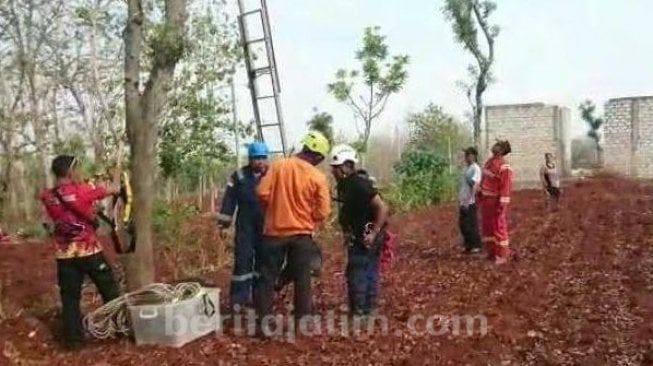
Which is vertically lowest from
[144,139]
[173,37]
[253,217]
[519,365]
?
[519,365]

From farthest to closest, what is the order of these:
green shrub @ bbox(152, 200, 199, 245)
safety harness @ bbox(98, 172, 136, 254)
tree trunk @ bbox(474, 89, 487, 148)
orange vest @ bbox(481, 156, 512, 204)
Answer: tree trunk @ bbox(474, 89, 487, 148) < green shrub @ bbox(152, 200, 199, 245) < orange vest @ bbox(481, 156, 512, 204) < safety harness @ bbox(98, 172, 136, 254)

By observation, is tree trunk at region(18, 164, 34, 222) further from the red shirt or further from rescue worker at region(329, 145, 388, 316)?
rescue worker at region(329, 145, 388, 316)

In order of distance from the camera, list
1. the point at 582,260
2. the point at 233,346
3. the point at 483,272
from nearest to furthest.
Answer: the point at 233,346, the point at 483,272, the point at 582,260

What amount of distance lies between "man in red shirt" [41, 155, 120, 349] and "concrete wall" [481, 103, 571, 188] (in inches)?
985

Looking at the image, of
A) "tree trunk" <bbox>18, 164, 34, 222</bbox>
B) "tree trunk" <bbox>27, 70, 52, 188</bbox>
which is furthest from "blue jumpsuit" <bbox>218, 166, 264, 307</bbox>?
"tree trunk" <bbox>18, 164, 34, 222</bbox>

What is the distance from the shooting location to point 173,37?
823 centimetres

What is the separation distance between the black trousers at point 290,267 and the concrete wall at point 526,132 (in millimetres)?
24567

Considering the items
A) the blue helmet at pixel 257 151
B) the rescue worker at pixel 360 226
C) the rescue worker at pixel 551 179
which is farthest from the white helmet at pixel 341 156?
the rescue worker at pixel 551 179

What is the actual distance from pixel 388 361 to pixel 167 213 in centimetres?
754

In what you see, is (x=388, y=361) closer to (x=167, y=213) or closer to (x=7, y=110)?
(x=167, y=213)

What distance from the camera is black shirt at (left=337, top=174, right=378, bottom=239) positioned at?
831 cm

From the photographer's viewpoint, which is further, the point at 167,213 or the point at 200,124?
the point at 200,124

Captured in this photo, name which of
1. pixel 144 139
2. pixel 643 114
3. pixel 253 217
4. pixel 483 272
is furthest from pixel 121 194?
pixel 643 114

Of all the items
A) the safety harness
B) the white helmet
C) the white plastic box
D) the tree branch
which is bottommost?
the white plastic box
